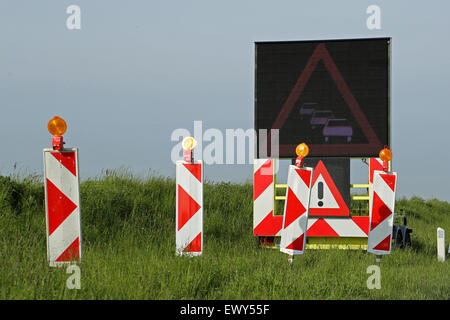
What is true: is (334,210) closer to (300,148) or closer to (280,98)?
(280,98)

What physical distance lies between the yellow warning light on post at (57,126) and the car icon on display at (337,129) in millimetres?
6238

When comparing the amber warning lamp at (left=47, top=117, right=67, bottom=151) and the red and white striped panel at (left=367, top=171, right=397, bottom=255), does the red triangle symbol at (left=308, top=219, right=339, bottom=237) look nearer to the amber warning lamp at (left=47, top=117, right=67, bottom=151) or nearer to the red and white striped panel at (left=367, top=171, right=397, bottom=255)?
the red and white striped panel at (left=367, top=171, right=397, bottom=255)

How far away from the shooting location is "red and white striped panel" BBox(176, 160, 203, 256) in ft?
25.1

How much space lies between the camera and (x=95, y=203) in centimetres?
1142

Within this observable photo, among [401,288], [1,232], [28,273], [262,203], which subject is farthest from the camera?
[262,203]

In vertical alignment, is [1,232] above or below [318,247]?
above

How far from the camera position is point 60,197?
6.13 m

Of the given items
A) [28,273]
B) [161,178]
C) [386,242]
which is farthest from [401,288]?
[161,178]

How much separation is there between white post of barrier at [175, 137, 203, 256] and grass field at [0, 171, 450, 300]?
27cm

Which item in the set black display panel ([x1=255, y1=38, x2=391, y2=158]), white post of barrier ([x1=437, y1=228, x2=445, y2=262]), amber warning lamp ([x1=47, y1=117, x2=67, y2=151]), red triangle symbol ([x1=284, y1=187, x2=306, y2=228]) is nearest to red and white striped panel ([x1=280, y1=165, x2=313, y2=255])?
red triangle symbol ([x1=284, y1=187, x2=306, y2=228])

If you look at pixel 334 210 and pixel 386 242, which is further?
pixel 334 210

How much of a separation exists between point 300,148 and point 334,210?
11.9ft
